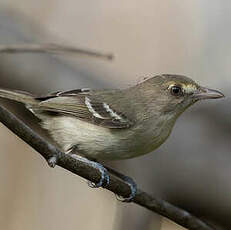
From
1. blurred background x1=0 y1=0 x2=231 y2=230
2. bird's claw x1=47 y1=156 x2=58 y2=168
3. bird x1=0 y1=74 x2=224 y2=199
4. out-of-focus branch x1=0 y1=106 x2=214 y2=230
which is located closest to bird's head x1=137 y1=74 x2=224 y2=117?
bird x1=0 y1=74 x2=224 y2=199

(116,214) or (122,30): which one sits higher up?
(122,30)

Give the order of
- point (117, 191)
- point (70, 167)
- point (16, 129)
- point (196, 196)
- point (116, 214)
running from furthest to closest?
point (116, 214) → point (196, 196) → point (117, 191) → point (70, 167) → point (16, 129)

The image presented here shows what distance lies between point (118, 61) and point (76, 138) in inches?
139

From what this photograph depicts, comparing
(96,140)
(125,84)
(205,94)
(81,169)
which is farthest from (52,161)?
(125,84)

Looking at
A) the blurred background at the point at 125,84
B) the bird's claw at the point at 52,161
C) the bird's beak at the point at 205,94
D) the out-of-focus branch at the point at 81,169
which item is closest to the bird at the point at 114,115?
the bird's beak at the point at 205,94

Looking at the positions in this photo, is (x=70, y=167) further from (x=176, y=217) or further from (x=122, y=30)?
(x=122, y=30)

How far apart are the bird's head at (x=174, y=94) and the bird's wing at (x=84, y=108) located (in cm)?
27

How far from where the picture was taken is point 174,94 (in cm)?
441

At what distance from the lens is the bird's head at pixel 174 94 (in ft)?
14.1

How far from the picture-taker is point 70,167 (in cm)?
333

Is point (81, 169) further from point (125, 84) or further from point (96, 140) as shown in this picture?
point (125, 84)

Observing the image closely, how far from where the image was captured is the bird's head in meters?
4.31

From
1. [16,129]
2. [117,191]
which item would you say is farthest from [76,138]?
[16,129]

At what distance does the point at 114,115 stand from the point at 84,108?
0.70ft
